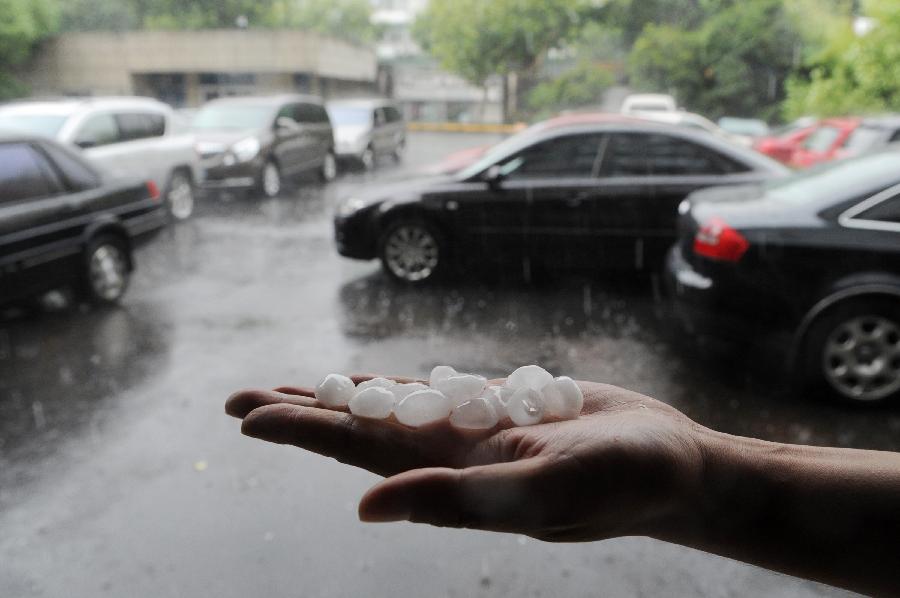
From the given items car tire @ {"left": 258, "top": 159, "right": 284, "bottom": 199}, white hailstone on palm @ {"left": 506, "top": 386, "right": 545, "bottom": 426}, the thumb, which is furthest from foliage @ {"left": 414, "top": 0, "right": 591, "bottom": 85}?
the thumb

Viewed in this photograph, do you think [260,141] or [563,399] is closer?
[563,399]

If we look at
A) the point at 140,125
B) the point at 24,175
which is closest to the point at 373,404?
the point at 24,175

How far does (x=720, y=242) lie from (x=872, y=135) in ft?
26.7

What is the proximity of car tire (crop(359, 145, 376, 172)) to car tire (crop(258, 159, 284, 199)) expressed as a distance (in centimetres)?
393

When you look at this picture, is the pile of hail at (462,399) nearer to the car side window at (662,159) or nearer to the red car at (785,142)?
the car side window at (662,159)

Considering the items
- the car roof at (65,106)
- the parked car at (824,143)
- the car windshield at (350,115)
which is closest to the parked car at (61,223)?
the car roof at (65,106)

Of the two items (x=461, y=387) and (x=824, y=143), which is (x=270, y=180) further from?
(x=461, y=387)

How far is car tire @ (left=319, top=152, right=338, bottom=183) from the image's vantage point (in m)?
14.4

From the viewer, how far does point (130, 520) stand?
2830 millimetres

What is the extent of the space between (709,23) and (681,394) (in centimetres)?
2460

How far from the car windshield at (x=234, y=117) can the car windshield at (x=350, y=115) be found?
4232 millimetres

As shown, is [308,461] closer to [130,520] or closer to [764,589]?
[130,520]

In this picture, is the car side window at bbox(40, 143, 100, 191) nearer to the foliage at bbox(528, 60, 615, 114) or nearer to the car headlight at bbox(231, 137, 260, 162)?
the car headlight at bbox(231, 137, 260, 162)

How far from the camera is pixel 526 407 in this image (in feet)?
4.72
